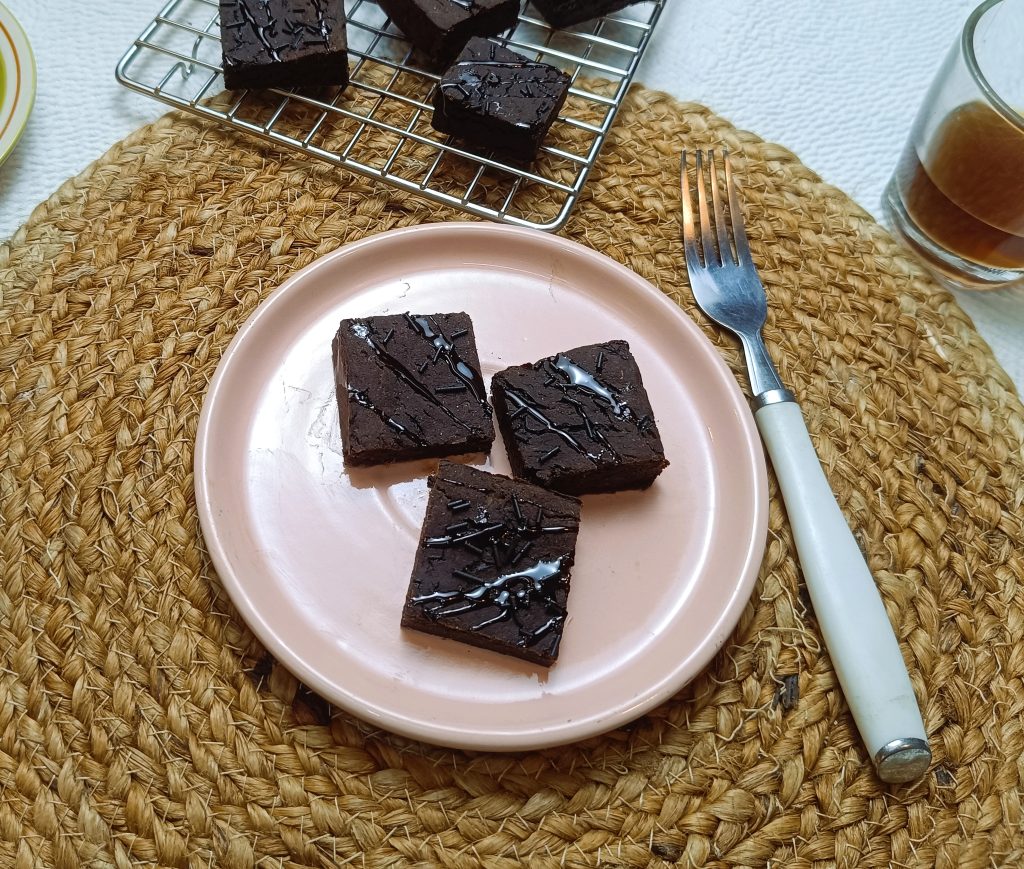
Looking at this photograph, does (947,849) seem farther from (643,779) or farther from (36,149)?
(36,149)

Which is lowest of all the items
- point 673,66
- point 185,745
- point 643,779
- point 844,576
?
point 185,745

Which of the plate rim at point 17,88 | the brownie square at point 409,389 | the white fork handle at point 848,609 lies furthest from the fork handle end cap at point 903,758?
the plate rim at point 17,88

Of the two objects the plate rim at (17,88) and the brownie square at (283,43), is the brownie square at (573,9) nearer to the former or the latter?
the brownie square at (283,43)

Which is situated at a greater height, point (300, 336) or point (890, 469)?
point (890, 469)

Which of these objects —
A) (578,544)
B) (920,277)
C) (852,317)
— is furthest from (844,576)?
(920,277)

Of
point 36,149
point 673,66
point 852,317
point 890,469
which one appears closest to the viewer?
point 890,469

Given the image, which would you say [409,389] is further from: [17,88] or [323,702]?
[17,88]

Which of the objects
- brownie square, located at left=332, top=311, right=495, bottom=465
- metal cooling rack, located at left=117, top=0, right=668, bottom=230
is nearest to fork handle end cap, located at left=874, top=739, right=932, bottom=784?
brownie square, located at left=332, top=311, right=495, bottom=465

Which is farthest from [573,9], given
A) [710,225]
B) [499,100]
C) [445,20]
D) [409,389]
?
[409,389]
